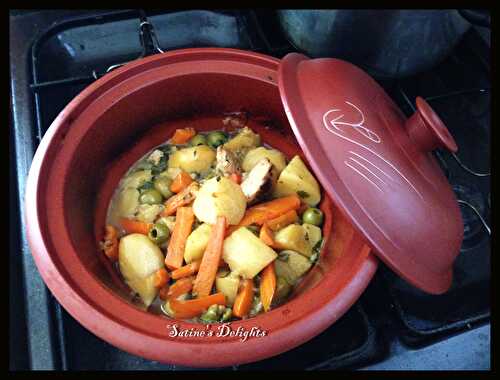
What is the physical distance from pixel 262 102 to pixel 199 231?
1.41ft

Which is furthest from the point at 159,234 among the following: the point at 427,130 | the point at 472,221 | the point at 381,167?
the point at 472,221

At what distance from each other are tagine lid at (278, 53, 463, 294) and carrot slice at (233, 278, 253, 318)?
1.01 ft

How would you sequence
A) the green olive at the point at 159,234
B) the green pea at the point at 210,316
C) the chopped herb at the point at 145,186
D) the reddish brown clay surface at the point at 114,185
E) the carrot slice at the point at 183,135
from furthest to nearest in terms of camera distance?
the carrot slice at the point at 183,135
the chopped herb at the point at 145,186
the green olive at the point at 159,234
the green pea at the point at 210,316
the reddish brown clay surface at the point at 114,185

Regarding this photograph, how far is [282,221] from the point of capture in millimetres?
1153

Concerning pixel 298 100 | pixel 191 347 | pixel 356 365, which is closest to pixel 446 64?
pixel 298 100

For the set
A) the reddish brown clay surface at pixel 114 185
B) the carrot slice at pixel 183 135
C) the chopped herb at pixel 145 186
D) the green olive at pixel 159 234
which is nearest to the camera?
the reddish brown clay surface at pixel 114 185

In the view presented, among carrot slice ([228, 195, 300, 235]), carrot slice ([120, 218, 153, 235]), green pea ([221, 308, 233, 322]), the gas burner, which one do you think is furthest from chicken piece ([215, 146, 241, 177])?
the gas burner

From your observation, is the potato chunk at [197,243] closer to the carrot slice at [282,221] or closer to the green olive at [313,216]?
the carrot slice at [282,221]

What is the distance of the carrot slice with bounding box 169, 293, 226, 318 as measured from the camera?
1.06 metres

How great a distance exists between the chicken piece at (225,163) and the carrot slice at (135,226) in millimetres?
231

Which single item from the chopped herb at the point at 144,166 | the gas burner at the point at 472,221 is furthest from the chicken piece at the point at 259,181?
the gas burner at the point at 472,221

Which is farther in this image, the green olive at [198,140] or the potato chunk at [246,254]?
the green olive at [198,140]

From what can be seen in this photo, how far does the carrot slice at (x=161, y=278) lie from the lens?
3.60 feet

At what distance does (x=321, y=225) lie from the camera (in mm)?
1211
